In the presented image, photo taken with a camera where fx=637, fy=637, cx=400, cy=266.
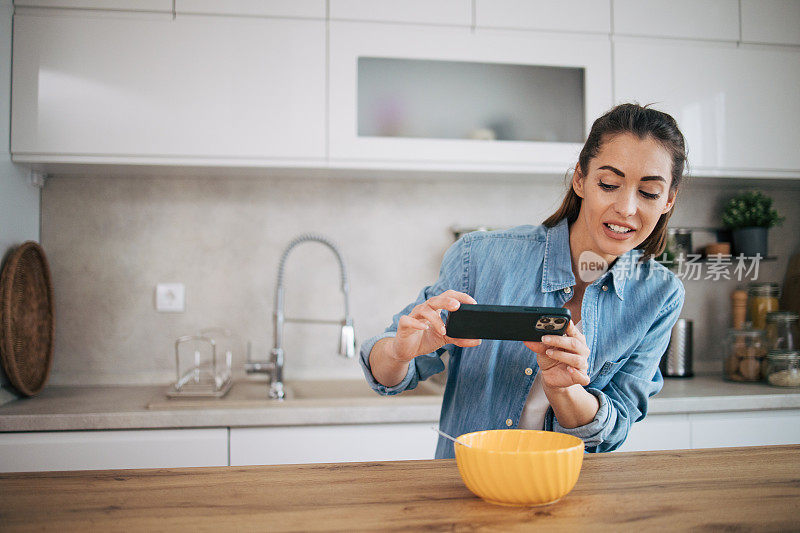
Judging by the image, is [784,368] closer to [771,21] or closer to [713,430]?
[713,430]

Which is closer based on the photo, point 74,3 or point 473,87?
point 74,3

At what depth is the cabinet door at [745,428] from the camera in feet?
6.48

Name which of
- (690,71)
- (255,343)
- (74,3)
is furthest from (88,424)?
(690,71)

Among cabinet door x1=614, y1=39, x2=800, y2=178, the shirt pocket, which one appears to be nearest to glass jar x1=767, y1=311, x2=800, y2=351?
cabinet door x1=614, y1=39, x2=800, y2=178

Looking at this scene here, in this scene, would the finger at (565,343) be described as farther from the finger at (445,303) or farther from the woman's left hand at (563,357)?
the finger at (445,303)

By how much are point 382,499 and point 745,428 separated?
166cm

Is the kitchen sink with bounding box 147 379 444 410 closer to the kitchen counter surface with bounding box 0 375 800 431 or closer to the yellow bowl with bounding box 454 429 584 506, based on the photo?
the kitchen counter surface with bounding box 0 375 800 431

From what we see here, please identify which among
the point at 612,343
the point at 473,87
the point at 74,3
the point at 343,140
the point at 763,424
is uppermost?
the point at 74,3

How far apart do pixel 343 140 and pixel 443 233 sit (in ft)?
1.96

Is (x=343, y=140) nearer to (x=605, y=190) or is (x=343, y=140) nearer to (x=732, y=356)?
(x=605, y=190)

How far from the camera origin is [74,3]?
1.98 metres

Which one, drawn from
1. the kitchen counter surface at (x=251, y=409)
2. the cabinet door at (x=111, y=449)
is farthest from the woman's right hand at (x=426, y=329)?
the cabinet door at (x=111, y=449)

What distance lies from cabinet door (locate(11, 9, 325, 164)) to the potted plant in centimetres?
165

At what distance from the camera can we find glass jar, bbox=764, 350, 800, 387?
6.97 ft
